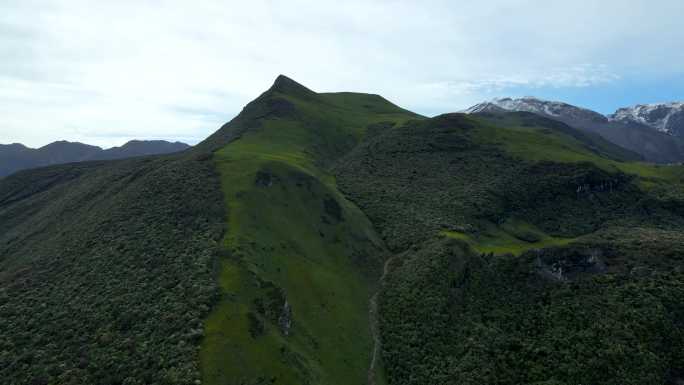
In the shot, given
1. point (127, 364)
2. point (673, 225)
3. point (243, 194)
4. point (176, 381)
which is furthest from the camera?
point (673, 225)

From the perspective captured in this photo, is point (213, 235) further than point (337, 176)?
No

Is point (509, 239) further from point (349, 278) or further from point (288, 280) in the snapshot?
point (288, 280)

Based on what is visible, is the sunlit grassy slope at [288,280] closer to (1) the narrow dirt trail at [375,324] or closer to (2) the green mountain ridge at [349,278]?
(2) the green mountain ridge at [349,278]

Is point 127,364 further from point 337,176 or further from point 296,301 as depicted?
point 337,176

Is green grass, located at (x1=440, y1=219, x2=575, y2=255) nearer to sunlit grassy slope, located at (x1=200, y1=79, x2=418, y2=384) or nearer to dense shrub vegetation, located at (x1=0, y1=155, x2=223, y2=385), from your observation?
sunlit grassy slope, located at (x1=200, y1=79, x2=418, y2=384)

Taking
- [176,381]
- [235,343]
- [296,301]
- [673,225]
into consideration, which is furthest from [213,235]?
[673,225]

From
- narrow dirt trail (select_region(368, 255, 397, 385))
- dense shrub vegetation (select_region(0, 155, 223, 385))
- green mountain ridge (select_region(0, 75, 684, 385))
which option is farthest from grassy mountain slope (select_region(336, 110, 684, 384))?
dense shrub vegetation (select_region(0, 155, 223, 385))
